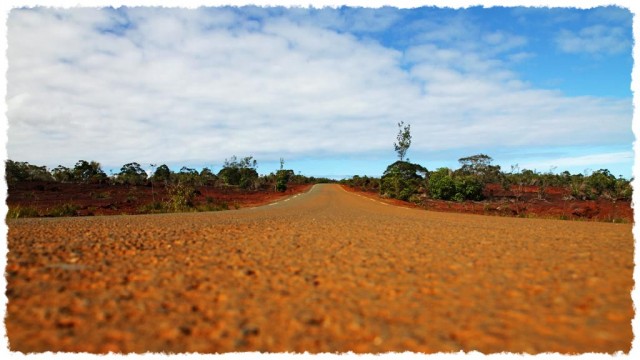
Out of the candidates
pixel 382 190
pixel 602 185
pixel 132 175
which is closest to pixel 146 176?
pixel 132 175

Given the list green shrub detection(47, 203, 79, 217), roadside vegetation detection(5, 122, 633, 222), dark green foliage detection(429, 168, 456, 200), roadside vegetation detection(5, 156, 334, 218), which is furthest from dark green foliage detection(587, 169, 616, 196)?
green shrub detection(47, 203, 79, 217)

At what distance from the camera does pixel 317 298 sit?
475cm

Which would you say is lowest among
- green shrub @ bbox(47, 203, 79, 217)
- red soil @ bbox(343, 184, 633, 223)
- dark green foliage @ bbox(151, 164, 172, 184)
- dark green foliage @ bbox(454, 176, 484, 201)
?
green shrub @ bbox(47, 203, 79, 217)

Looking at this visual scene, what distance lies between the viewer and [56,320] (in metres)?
3.95

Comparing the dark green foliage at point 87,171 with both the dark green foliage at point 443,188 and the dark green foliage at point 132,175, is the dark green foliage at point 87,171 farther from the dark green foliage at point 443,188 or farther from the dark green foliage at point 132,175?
the dark green foliage at point 443,188

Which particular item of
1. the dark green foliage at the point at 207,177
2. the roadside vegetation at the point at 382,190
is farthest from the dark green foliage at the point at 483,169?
the dark green foliage at the point at 207,177

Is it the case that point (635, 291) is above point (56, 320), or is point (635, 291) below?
above

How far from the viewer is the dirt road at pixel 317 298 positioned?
3.58 metres

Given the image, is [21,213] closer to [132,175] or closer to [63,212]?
[63,212]

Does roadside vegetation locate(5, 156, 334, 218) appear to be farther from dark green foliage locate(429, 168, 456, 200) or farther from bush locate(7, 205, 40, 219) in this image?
dark green foliage locate(429, 168, 456, 200)

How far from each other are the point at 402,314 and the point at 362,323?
52 centimetres

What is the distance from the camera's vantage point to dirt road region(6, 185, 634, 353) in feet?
11.7
